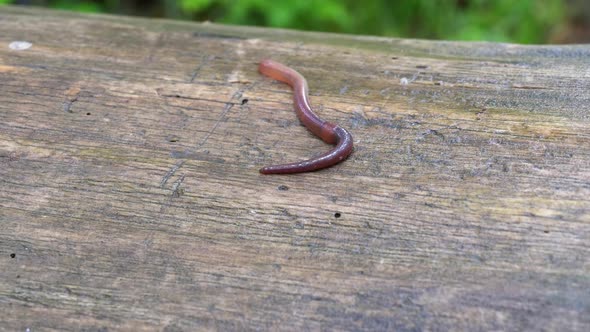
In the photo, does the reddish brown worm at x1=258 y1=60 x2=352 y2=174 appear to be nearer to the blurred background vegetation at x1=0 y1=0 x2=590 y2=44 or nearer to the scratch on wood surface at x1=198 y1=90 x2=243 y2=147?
the scratch on wood surface at x1=198 y1=90 x2=243 y2=147

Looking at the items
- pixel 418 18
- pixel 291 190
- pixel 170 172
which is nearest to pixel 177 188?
pixel 170 172

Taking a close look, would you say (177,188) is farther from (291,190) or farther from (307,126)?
(307,126)

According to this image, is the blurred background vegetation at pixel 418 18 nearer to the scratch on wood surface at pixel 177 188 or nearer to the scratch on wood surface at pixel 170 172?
the scratch on wood surface at pixel 170 172

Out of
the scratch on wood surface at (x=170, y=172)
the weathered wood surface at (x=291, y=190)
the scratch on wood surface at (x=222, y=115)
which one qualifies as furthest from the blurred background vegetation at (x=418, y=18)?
the scratch on wood surface at (x=170, y=172)

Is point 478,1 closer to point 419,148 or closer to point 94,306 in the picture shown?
point 419,148

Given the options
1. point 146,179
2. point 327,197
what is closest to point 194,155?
point 146,179
